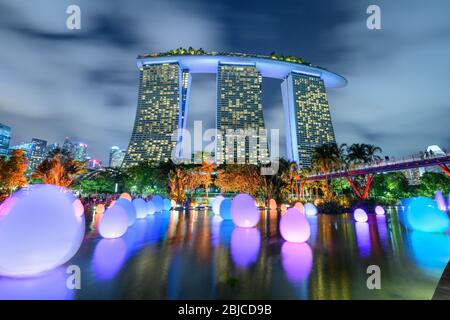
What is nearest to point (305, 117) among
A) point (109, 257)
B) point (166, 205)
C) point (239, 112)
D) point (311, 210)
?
point (239, 112)

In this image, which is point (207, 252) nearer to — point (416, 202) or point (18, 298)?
point (18, 298)

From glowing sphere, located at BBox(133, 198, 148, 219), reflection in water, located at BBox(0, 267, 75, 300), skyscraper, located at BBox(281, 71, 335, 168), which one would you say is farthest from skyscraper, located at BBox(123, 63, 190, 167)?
reflection in water, located at BBox(0, 267, 75, 300)

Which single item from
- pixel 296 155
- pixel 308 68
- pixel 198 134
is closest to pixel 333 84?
pixel 308 68

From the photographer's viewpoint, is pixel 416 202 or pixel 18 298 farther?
pixel 416 202

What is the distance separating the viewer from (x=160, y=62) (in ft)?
371

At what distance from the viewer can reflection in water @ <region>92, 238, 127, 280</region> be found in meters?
5.60

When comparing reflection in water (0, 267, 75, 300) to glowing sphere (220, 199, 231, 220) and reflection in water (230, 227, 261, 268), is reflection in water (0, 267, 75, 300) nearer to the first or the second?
reflection in water (230, 227, 261, 268)

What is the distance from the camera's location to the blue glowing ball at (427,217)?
11359 millimetres

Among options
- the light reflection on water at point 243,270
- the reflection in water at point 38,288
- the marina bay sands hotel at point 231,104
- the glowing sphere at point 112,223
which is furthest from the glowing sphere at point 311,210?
the marina bay sands hotel at point 231,104

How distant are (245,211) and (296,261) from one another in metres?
6.04

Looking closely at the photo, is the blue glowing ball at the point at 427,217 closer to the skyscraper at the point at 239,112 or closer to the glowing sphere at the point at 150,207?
the glowing sphere at the point at 150,207
